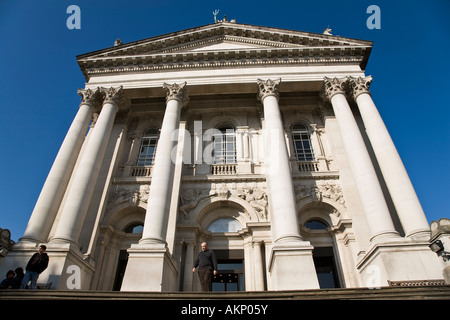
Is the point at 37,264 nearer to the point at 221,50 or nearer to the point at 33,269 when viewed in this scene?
the point at 33,269

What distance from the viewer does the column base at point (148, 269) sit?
10.5 meters

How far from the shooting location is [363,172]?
13.3 meters

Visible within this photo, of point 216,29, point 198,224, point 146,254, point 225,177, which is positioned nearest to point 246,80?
point 216,29

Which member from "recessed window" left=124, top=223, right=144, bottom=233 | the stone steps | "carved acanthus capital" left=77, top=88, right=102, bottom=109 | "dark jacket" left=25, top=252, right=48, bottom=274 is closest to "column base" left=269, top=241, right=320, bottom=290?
the stone steps

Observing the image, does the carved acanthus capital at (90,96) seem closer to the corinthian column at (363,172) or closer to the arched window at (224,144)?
the arched window at (224,144)

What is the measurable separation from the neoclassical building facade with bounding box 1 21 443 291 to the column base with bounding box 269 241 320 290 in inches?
1.4

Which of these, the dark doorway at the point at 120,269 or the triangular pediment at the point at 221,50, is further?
the triangular pediment at the point at 221,50

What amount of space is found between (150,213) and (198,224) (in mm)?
3210

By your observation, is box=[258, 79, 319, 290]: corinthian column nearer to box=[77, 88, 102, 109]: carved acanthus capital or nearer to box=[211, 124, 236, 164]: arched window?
box=[211, 124, 236, 164]: arched window

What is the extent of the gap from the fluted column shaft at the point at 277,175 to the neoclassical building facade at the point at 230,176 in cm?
8

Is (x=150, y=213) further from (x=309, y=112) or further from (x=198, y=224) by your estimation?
(x=309, y=112)

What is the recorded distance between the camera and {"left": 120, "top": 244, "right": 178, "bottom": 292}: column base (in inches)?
412

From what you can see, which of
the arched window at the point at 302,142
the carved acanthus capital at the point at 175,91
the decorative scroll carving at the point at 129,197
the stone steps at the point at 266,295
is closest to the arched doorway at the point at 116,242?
the decorative scroll carving at the point at 129,197
